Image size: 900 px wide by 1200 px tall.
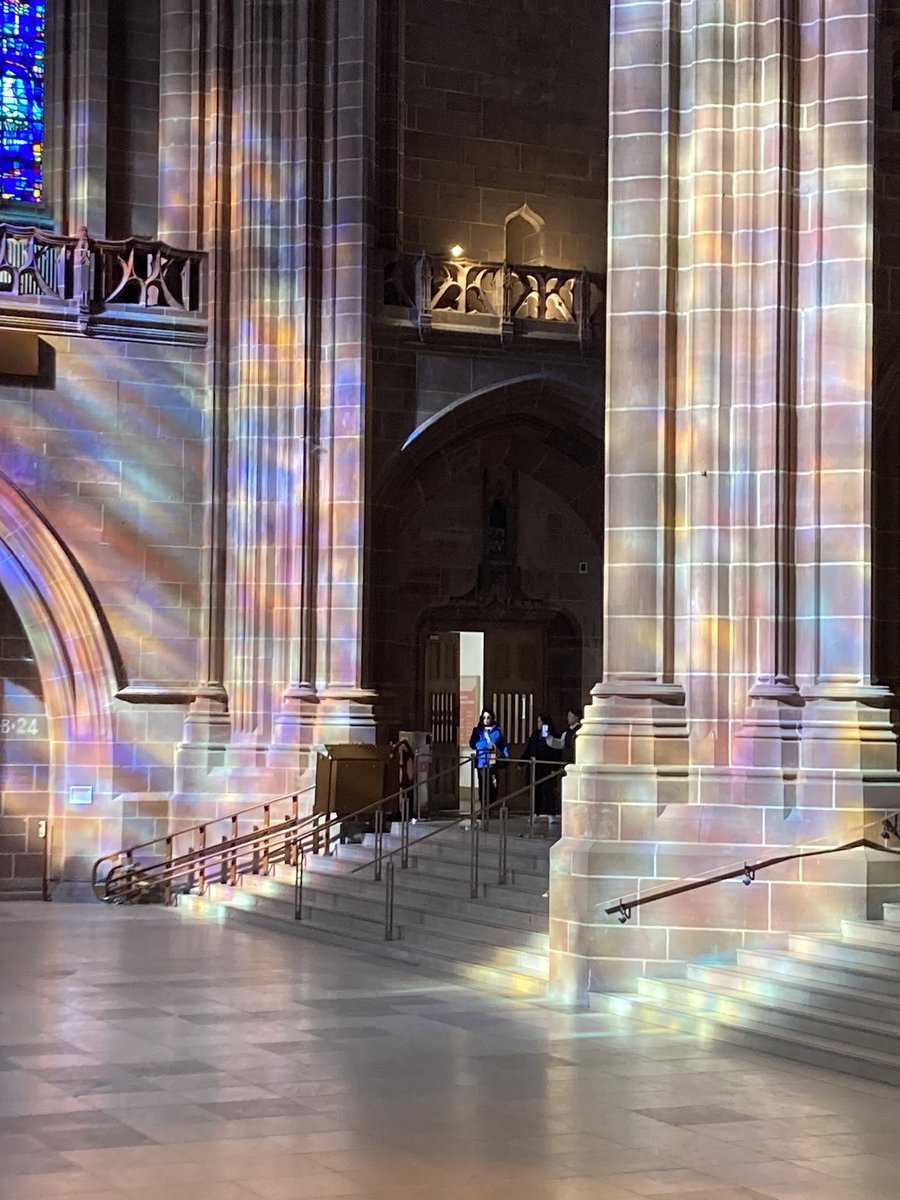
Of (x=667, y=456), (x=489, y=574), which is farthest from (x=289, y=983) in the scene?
(x=489, y=574)

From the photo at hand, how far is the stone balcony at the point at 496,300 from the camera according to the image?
70.2 ft

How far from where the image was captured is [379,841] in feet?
59.2

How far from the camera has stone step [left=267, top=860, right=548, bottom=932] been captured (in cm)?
1461

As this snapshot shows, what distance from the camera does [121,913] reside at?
19016 mm

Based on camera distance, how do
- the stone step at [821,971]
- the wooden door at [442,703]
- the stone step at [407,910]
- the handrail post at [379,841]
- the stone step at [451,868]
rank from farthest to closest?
the wooden door at [442,703], the handrail post at [379,841], the stone step at [451,868], the stone step at [407,910], the stone step at [821,971]

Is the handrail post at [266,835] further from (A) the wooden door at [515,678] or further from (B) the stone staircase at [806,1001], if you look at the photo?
(B) the stone staircase at [806,1001]

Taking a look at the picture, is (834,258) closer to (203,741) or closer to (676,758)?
(676,758)

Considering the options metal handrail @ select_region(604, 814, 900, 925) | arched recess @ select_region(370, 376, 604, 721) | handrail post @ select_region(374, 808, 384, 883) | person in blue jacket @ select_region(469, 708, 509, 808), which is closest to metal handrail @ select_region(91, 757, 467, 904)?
handrail post @ select_region(374, 808, 384, 883)

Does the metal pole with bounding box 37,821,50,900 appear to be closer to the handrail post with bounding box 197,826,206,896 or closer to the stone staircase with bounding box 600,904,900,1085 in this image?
the handrail post with bounding box 197,826,206,896

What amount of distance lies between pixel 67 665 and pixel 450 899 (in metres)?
7.08

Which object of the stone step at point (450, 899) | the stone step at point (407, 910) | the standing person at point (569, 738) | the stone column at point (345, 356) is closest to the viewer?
the stone step at point (407, 910)

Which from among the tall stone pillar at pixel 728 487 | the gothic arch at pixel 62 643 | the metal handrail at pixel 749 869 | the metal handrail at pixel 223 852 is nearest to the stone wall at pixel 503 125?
the gothic arch at pixel 62 643

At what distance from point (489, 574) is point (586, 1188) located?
652 inches

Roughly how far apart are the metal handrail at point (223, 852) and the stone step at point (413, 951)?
86 centimetres
